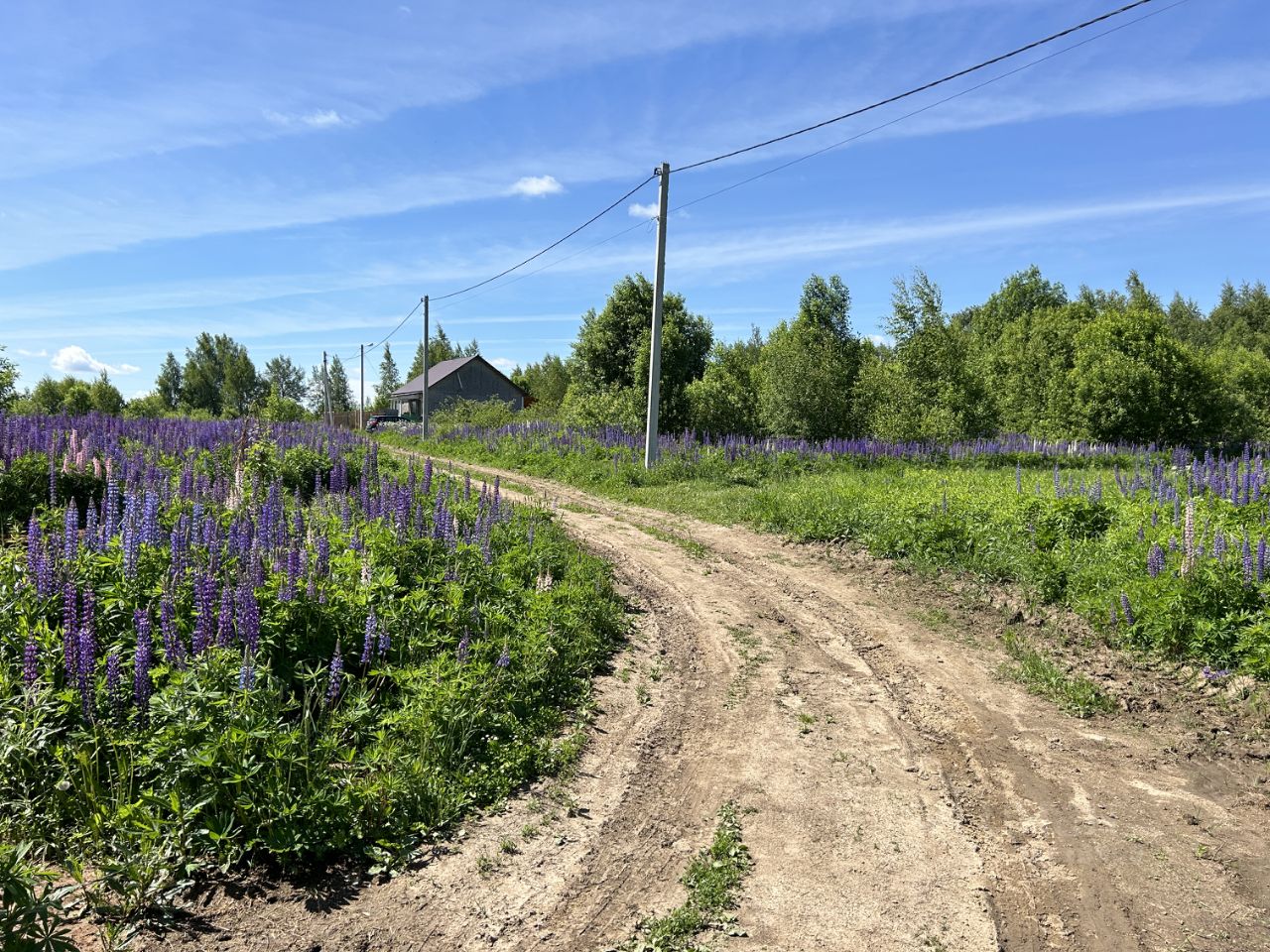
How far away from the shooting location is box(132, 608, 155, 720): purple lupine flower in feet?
13.4

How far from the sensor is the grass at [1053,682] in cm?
605

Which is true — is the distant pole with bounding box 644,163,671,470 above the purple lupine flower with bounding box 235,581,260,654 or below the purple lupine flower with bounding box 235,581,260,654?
above

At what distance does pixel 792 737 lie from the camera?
212 inches

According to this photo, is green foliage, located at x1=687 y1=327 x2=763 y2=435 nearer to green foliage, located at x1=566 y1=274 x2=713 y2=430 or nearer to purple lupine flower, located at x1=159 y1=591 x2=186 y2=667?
green foliage, located at x1=566 y1=274 x2=713 y2=430

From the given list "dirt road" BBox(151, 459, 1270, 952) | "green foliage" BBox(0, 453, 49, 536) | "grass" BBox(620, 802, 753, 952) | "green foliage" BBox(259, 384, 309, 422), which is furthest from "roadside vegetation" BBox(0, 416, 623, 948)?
"green foliage" BBox(259, 384, 309, 422)

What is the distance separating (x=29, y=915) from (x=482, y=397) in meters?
62.8

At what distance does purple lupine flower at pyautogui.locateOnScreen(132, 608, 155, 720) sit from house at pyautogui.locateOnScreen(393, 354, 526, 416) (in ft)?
179

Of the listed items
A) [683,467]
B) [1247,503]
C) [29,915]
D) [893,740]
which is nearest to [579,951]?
[29,915]

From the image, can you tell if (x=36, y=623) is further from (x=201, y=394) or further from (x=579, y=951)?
(x=201, y=394)

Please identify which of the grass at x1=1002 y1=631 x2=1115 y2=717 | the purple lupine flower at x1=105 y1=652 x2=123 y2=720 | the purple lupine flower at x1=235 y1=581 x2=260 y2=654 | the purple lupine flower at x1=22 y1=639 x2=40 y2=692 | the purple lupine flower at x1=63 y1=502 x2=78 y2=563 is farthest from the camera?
the grass at x1=1002 y1=631 x2=1115 y2=717

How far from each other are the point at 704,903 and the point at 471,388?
201 feet

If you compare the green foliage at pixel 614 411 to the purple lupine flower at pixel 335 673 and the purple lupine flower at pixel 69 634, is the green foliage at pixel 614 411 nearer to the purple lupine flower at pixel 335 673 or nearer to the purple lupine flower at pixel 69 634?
the purple lupine flower at pixel 335 673

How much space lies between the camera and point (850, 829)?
166 inches

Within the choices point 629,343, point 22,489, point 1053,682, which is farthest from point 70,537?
point 629,343
